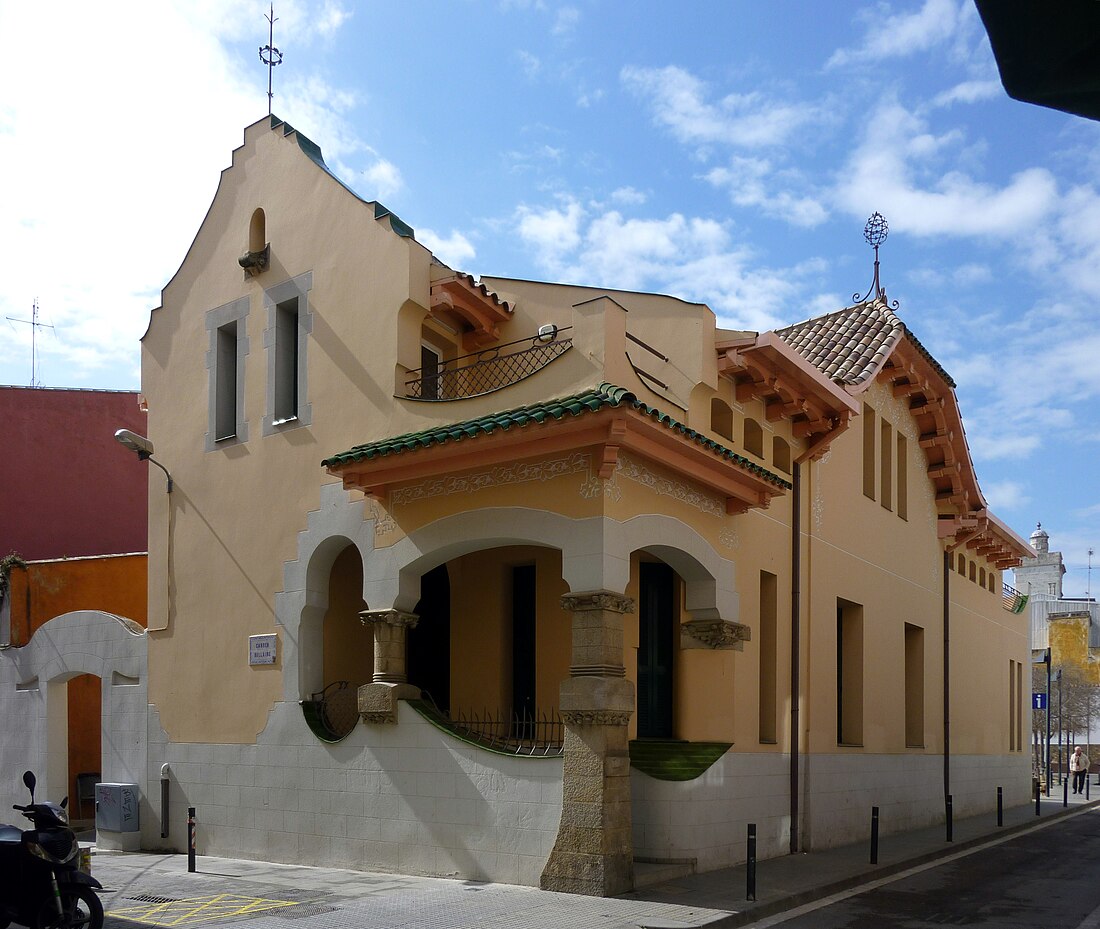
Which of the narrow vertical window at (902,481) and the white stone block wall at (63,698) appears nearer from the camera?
the white stone block wall at (63,698)

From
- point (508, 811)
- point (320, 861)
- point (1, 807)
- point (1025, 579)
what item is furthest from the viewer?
point (1025, 579)

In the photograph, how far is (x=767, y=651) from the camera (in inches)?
627

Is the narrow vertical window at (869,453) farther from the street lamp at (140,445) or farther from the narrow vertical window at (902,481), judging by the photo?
the street lamp at (140,445)

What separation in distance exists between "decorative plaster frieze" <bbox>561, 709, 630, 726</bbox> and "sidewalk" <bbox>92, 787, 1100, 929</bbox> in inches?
65.8

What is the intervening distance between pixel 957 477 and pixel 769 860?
38.5 ft

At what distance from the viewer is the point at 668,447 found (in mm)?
Answer: 12539

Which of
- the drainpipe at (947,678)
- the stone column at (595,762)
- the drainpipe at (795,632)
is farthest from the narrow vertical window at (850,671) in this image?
the stone column at (595,762)

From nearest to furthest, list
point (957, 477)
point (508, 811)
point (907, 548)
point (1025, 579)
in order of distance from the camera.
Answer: point (508, 811) < point (907, 548) < point (957, 477) < point (1025, 579)

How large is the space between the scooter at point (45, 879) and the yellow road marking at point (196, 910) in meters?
1.49

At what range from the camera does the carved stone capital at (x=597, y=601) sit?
11.8 metres

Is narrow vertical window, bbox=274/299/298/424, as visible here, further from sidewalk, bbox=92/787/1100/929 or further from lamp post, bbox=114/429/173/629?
sidewalk, bbox=92/787/1100/929

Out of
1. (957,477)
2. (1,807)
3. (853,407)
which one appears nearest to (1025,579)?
(957,477)

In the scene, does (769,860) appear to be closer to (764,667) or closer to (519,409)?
(764,667)

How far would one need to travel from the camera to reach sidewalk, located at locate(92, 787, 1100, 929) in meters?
10.4
